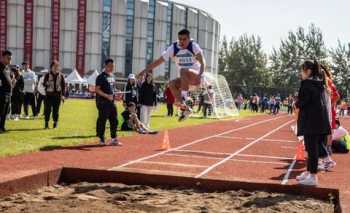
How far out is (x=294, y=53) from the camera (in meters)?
94.5

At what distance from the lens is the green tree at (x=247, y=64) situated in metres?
97.1

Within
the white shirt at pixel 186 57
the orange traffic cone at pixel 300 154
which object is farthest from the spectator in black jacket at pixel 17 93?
the orange traffic cone at pixel 300 154

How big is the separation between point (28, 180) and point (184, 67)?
3.76m

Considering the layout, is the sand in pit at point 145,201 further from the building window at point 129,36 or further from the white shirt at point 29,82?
the building window at point 129,36

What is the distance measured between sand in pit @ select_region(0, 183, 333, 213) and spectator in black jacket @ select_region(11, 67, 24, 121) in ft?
32.1

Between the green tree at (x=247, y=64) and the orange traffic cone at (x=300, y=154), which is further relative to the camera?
the green tree at (x=247, y=64)

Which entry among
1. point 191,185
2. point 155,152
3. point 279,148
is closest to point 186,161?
point 155,152

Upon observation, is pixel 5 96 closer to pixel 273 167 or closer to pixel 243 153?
pixel 243 153

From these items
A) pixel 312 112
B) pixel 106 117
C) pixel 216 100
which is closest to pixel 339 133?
pixel 106 117

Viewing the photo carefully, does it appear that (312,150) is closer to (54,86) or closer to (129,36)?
(54,86)

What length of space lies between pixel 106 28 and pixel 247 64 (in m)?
32.4

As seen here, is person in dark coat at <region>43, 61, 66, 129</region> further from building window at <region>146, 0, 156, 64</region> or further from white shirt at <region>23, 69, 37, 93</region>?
building window at <region>146, 0, 156, 64</region>

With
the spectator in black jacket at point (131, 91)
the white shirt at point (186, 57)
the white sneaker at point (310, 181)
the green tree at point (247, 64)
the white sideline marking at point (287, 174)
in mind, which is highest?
the green tree at point (247, 64)

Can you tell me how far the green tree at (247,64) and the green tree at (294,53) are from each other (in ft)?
9.99
